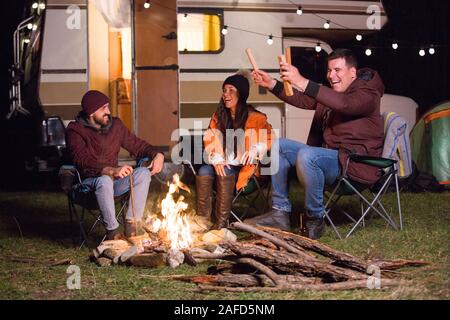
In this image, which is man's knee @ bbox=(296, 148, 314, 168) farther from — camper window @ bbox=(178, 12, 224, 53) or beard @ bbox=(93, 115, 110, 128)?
camper window @ bbox=(178, 12, 224, 53)

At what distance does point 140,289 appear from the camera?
358cm

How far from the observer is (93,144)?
4.96 metres

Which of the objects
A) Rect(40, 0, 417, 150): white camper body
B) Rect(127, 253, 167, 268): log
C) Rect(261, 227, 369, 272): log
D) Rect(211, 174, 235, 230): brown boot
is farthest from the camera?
Rect(40, 0, 417, 150): white camper body

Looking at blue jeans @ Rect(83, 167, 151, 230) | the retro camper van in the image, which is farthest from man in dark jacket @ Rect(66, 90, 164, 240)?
the retro camper van

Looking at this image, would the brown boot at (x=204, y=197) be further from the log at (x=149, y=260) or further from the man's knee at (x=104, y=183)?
the log at (x=149, y=260)

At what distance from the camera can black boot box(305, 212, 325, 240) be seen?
4.84 m

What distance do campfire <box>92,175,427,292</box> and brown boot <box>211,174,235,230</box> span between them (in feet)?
1.84

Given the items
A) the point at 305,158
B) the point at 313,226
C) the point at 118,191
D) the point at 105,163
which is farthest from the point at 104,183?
the point at 313,226

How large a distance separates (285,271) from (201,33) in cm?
481

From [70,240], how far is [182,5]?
343 centimetres

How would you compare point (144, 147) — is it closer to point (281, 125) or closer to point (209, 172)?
point (209, 172)

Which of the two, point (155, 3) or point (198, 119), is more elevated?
point (155, 3)

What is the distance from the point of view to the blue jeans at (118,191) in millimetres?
4637
